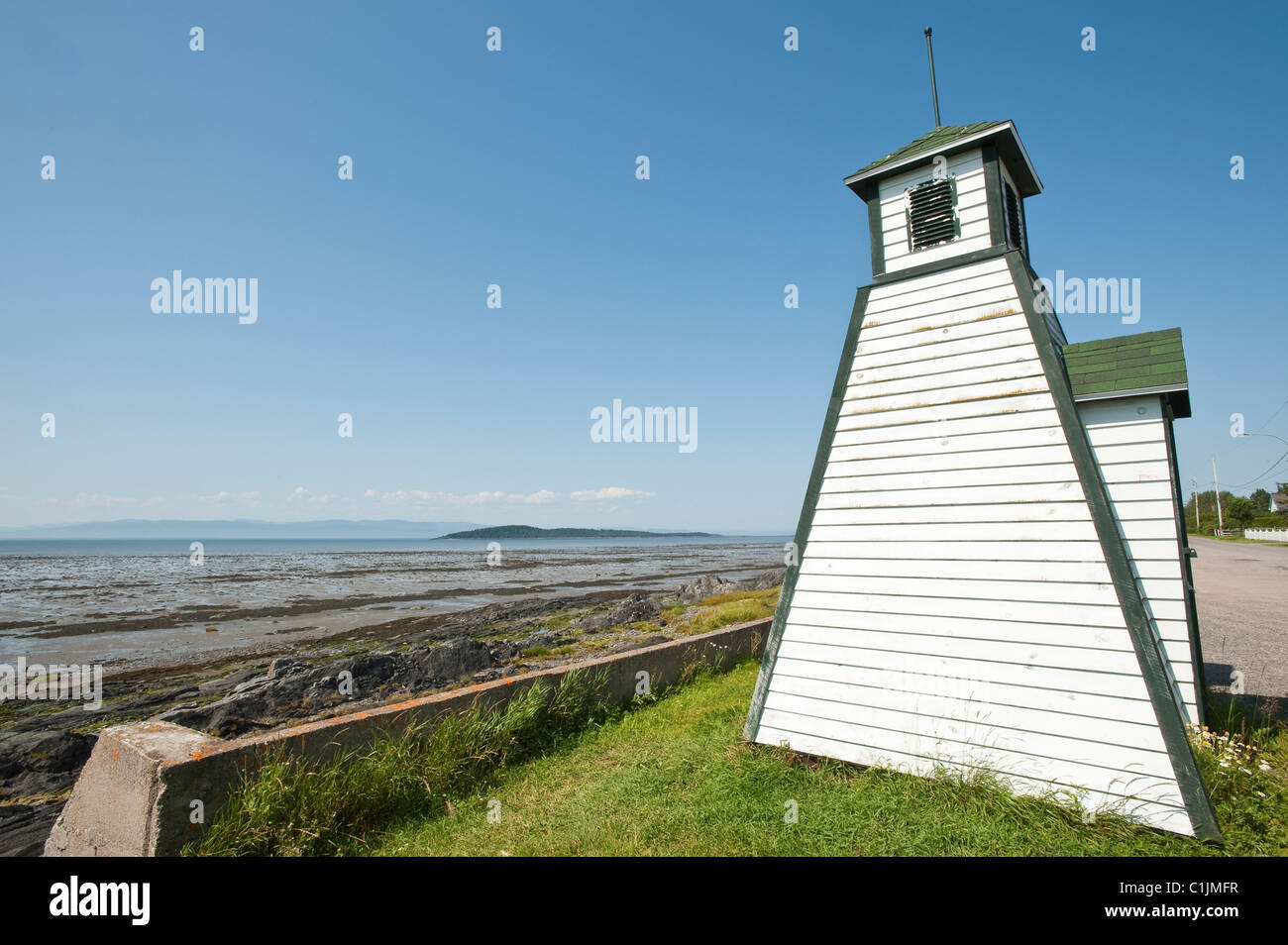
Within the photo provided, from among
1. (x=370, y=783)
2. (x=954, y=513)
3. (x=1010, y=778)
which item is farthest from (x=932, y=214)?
(x=370, y=783)

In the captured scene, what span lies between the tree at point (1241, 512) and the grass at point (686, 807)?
250ft

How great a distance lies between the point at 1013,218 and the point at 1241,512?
257ft

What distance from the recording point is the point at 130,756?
412 centimetres

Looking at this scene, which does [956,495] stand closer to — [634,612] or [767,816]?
[767,816]

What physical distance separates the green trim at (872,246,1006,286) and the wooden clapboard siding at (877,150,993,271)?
51 millimetres

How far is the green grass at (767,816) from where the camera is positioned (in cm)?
391

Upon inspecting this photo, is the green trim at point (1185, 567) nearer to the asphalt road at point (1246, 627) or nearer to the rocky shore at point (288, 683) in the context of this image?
the asphalt road at point (1246, 627)

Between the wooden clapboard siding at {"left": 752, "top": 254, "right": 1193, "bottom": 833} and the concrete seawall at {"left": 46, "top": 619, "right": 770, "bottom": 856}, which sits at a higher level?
the wooden clapboard siding at {"left": 752, "top": 254, "right": 1193, "bottom": 833}

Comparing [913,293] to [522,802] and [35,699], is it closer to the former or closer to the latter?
[522,802]

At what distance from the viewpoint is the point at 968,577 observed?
480 cm

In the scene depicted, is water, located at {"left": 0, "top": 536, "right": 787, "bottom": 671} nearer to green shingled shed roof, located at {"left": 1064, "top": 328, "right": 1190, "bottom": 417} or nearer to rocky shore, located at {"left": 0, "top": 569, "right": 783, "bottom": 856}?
rocky shore, located at {"left": 0, "top": 569, "right": 783, "bottom": 856}

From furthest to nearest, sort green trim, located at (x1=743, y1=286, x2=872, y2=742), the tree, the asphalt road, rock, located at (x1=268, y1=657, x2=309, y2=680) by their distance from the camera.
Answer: the tree
rock, located at (x1=268, y1=657, x2=309, y2=680)
the asphalt road
green trim, located at (x1=743, y1=286, x2=872, y2=742)

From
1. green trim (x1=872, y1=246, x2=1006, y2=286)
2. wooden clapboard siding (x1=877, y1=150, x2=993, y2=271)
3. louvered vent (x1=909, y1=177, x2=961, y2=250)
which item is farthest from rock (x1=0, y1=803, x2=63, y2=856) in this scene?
louvered vent (x1=909, y1=177, x2=961, y2=250)

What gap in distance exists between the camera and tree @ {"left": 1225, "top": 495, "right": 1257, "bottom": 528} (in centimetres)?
6016
